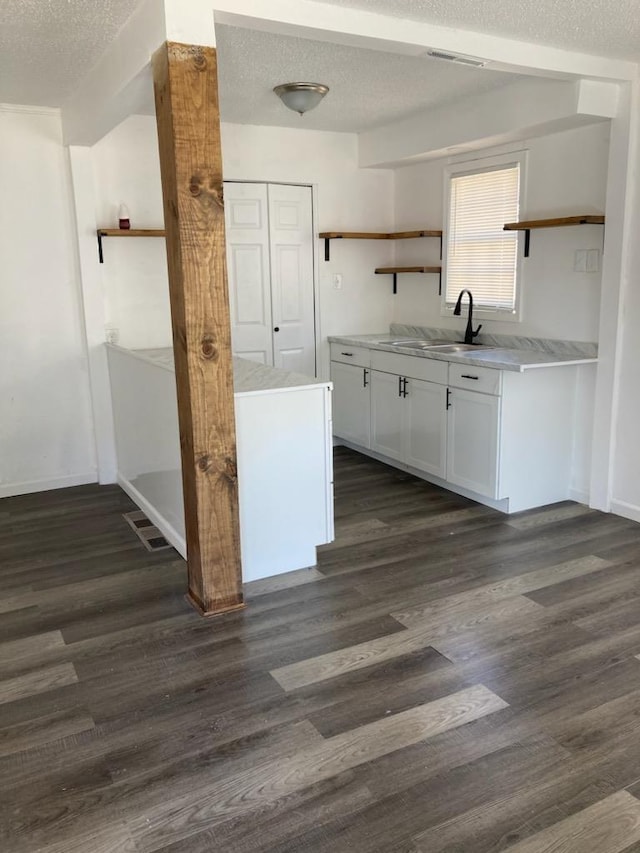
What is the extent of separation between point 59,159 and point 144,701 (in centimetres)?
356

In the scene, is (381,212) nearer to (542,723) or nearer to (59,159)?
(59,159)

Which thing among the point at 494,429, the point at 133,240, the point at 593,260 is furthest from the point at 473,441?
the point at 133,240

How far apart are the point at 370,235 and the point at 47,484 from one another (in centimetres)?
308

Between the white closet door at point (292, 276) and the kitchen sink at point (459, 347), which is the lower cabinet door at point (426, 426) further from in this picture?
the white closet door at point (292, 276)

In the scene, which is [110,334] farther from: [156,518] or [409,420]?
[409,420]

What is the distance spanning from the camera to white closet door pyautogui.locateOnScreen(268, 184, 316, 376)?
528 cm

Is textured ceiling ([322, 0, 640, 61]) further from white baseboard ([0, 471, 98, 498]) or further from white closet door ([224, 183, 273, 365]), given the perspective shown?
white baseboard ([0, 471, 98, 498])

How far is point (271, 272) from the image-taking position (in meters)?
5.31

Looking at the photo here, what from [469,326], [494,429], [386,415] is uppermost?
[469,326]

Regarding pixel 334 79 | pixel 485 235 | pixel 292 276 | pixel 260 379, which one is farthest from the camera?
pixel 292 276

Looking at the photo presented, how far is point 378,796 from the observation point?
1931 millimetres

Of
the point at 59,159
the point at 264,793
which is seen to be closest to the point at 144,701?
the point at 264,793

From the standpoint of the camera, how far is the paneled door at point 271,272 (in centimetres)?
515

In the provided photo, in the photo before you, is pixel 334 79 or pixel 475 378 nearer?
pixel 334 79
